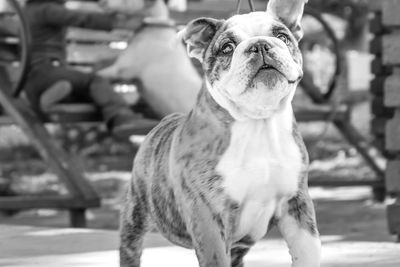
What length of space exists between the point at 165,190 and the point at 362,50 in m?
15.1

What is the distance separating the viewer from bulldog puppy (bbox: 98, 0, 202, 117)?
5.64 metres

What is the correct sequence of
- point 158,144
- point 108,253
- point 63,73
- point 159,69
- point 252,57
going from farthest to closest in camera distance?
point 63,73 → point 159,69 → point 108,253 → point 158,144 → point 252,57

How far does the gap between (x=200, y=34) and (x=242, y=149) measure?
0.31 meters

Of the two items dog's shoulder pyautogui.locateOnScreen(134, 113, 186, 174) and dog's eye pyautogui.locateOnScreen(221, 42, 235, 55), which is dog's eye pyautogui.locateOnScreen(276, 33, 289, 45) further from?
dog's shoulder pyautogui.locateOnScreen(134, 113, 186, 174)

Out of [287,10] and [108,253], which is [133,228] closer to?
[287,10]

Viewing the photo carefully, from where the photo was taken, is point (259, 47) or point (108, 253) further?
point (108, 253)

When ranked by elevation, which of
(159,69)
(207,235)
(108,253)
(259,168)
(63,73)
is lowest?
(63,73)

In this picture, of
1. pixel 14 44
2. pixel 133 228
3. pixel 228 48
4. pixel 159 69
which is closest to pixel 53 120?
pixel 159 69

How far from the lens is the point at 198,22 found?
236cm

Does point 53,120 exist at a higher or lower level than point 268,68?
lower

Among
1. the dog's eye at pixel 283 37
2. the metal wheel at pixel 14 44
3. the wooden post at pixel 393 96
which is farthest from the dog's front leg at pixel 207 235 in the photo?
the metal wheel at pixel 14 44

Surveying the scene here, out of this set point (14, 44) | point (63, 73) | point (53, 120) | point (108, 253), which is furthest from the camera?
point (14, 44)

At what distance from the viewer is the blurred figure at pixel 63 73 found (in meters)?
5.81

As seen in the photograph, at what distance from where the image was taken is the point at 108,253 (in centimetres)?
352
